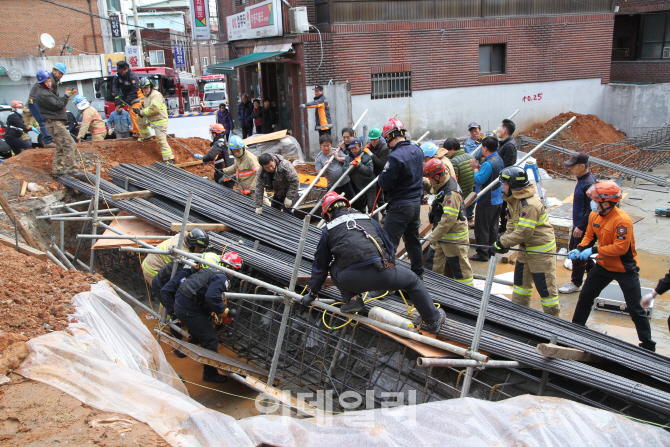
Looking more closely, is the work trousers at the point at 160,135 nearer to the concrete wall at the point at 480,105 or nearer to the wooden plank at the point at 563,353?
the concrete wall at the point at 480,105

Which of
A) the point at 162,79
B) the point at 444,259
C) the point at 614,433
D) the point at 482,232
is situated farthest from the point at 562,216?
the point at 162,79

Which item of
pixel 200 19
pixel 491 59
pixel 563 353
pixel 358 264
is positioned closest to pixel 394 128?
pixel 358 264

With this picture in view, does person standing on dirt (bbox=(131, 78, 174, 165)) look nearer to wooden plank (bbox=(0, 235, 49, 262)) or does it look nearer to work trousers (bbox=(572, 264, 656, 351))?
wooden plank (bbox=(0, 235, 49, 262))

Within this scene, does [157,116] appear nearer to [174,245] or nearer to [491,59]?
[174,245]

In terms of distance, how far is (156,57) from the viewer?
139 ft

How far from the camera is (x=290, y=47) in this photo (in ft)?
48.4

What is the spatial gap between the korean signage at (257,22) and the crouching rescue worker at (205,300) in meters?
11.1

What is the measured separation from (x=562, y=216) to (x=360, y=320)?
19.9 feet

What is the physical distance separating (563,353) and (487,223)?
160 inches

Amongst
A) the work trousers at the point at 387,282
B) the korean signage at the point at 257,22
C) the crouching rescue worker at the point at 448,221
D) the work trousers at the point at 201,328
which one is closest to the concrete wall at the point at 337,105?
the korean signage at the point at 257,22

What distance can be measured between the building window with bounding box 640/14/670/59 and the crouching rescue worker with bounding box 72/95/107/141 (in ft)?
67.7

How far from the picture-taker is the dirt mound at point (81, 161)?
30.5 feet

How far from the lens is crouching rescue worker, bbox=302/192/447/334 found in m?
4.28

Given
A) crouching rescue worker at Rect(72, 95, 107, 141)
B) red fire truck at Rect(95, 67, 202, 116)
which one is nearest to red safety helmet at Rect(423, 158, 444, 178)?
crouching rescue worker at Rect(72, 95, 107, 141)
